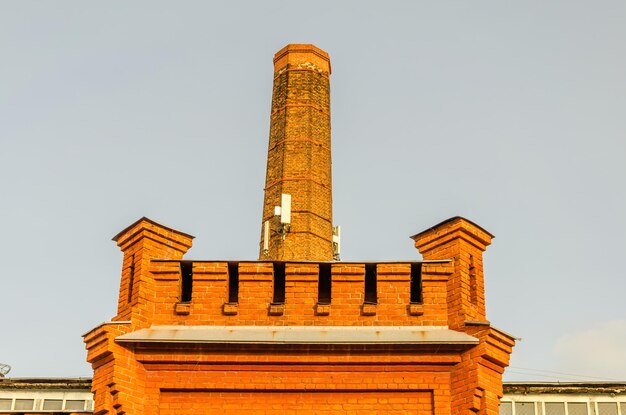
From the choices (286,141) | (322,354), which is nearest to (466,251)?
(322,354)

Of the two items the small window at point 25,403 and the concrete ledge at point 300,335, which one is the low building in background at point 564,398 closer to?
the concrete ledge at point 300,335

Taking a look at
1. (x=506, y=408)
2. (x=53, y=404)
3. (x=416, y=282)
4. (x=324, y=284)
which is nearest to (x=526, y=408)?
(x=506, y=408)

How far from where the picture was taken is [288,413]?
41.9ft

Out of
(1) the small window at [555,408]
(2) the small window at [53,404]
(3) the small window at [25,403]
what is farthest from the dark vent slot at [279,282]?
(3) the small window at [25,403]

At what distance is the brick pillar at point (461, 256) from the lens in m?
13.2

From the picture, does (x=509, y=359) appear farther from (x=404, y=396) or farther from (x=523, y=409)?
(x=523, y=409)

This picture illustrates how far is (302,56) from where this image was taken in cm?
2319

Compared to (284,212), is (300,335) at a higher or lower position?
lower

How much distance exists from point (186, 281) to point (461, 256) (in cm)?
360

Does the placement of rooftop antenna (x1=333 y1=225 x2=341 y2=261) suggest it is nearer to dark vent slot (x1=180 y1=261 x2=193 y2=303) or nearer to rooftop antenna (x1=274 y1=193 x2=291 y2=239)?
rooftop antenna (x1=274 y1=193 x2=291 y2=239)

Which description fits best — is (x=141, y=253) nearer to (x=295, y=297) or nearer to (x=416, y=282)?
(x=295, y=297)

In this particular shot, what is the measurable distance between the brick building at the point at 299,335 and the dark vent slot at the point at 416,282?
0.7 inches

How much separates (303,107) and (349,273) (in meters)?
9.38

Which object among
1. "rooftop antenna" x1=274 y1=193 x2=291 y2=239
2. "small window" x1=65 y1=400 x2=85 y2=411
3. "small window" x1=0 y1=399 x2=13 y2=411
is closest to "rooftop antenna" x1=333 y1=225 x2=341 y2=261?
"rooftop antenna" x1=274 y1=193 x2=291 y2=239
